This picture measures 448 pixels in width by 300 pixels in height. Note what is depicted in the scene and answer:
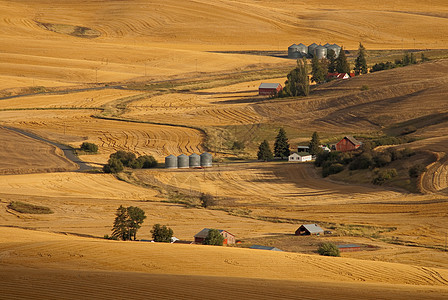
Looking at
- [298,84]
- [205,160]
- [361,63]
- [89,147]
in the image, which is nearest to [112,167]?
[205,160]

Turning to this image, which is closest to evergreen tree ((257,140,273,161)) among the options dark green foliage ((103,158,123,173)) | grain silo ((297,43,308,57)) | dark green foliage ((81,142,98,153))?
dark green foliage ((103,158,123,173))

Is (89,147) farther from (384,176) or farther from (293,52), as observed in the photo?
(293,52)

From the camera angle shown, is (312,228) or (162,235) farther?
(312,228)

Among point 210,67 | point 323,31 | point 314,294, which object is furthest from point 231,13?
point 314,294

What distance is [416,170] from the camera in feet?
196

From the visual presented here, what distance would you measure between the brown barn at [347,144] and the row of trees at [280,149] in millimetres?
1888

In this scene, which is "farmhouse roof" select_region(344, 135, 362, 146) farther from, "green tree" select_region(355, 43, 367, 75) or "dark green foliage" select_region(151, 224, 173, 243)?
"green tree" select_region(355, 43, 367, 75)

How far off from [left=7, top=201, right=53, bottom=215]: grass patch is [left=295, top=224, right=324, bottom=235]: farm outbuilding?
52.8ft

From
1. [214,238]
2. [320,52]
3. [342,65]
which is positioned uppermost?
[320,52]

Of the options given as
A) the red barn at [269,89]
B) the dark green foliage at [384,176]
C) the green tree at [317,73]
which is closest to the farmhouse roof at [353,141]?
the dark green foliage at [384,176]

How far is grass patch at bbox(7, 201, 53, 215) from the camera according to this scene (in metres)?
49.4

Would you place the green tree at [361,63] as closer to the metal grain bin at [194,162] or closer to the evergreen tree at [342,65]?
the evergreen tree at [342,65]

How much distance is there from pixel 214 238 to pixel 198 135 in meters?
43.7

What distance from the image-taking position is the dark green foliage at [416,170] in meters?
59.4
